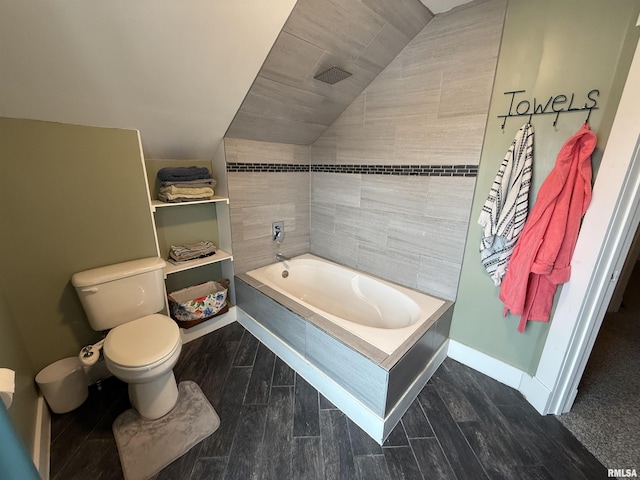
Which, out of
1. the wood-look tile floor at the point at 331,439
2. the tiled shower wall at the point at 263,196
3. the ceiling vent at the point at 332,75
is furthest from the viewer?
the tiled shower wall at the point at 263,196

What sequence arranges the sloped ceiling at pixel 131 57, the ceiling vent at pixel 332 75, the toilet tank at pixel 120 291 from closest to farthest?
the sloped ceiling at pixel 131 57
the toilet tank at pixel 120 291
the ceiling vent at pixel 332 75

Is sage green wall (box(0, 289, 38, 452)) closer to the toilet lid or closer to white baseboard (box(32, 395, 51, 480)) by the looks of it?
white baseboard (box(32, 395, 51, 480))

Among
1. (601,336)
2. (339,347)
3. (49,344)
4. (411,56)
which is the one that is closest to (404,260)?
(339,347)

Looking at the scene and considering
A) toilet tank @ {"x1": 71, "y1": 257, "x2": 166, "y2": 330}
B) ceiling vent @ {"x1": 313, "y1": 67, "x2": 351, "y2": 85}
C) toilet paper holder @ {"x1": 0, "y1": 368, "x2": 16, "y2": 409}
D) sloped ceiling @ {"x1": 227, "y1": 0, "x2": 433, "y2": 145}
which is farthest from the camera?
ceiling vent @ {"x1": 313, "y1": 67, "x2": 351, "y2": 85}

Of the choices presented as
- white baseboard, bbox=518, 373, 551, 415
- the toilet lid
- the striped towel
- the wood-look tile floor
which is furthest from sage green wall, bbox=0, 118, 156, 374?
white baseboard, bbox=518, 373, 551, 415

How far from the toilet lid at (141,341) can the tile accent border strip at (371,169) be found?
124 cm

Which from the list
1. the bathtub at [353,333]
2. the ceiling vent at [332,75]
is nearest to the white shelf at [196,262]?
the bathtub at [353,333]

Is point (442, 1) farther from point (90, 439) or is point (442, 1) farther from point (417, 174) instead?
point (90, 439)

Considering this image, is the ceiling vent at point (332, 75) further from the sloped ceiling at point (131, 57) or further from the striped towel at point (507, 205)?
the striped towel at point (507, 205)

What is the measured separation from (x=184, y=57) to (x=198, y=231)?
1363 millimetres

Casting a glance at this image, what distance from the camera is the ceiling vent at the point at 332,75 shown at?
1.70 metres

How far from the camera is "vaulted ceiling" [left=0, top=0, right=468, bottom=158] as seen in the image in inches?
41.6

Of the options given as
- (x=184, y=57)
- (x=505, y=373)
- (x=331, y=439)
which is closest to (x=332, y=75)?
(x=184, y=57)
